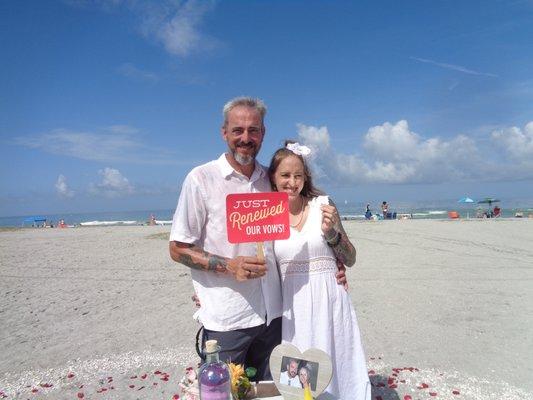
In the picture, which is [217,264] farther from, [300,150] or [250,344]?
[300,150]

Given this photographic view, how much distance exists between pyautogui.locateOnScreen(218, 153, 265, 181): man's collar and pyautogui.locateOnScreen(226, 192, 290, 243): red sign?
0.32 meters

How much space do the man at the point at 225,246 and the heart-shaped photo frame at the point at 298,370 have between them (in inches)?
16.6

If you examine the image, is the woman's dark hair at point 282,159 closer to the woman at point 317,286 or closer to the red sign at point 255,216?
the woman at point 317,286

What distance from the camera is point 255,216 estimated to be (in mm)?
2426

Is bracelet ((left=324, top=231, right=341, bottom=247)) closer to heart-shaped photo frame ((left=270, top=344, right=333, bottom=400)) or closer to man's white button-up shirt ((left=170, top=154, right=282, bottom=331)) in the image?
man's white button-up shirt ((left=170, top=154, right=282, bottom=331))

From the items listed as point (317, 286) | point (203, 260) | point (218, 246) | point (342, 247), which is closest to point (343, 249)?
point (342, 247)

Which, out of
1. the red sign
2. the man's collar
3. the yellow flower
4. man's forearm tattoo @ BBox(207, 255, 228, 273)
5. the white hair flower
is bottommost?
the yellow flower

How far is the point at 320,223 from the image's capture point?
2.82 meters

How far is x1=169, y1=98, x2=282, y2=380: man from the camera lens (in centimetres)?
261

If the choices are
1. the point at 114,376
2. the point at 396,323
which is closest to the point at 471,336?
the point at 396,323

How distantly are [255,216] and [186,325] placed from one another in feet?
16.8

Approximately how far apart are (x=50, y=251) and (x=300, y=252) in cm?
1661

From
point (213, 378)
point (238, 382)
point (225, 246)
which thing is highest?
point (225, 246)

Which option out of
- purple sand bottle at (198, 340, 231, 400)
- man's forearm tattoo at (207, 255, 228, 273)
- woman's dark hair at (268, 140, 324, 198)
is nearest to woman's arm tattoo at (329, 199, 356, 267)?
woman's dark hair at (268, 140, 324, 198)
